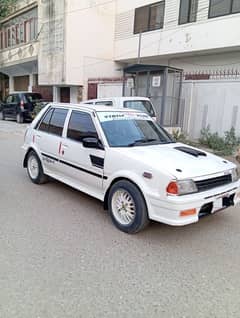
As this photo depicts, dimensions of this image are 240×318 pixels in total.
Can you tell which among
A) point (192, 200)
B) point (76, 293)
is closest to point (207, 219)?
point (192, 200)

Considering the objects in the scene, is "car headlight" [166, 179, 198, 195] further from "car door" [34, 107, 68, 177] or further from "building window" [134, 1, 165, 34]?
"building window" [134, 1, 165, 34]

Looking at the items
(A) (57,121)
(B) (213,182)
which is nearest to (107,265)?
(B) (213,182)

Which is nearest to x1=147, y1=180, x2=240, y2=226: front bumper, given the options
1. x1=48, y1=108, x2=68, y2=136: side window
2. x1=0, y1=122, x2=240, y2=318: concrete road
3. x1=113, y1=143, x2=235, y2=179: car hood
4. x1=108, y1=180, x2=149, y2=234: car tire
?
x1=108, y1=180, x2=149, y2=234: car tire

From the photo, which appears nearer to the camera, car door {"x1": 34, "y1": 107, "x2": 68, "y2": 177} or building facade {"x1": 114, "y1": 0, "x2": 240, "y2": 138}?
car door {"x1": 34, "y1": 107, "x2": 68, "y2": 177}

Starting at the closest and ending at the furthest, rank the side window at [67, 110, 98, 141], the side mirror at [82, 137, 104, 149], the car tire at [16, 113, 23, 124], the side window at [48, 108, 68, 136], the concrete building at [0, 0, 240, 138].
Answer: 1. the side mirror at [82, 137, 104, 149]
2. the side window at [67, 110, 98, 141]
3. the side window at [48, 108, 68, 136]
4. the concrete building at [0, 0, 240, 138]
5. the car tire at [16, 113, 23, 124]

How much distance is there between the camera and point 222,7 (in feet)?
43.6

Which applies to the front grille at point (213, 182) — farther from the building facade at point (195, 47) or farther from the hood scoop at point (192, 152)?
the building facade at point (195, 47)

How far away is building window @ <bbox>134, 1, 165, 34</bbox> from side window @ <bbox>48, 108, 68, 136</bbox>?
42.4 feet

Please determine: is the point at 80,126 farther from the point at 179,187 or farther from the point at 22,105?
the point at 22,105

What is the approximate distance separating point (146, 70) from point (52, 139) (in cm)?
794

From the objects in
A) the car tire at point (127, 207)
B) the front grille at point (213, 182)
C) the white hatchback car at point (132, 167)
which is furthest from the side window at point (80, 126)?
the front grille at point (213, 182)

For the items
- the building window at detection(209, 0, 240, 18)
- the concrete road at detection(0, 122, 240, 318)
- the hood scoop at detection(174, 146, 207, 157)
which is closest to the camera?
the concrete road at detection(0, 122, 240, 318)

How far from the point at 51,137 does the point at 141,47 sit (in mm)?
13658

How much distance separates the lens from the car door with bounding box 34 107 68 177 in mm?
5148
